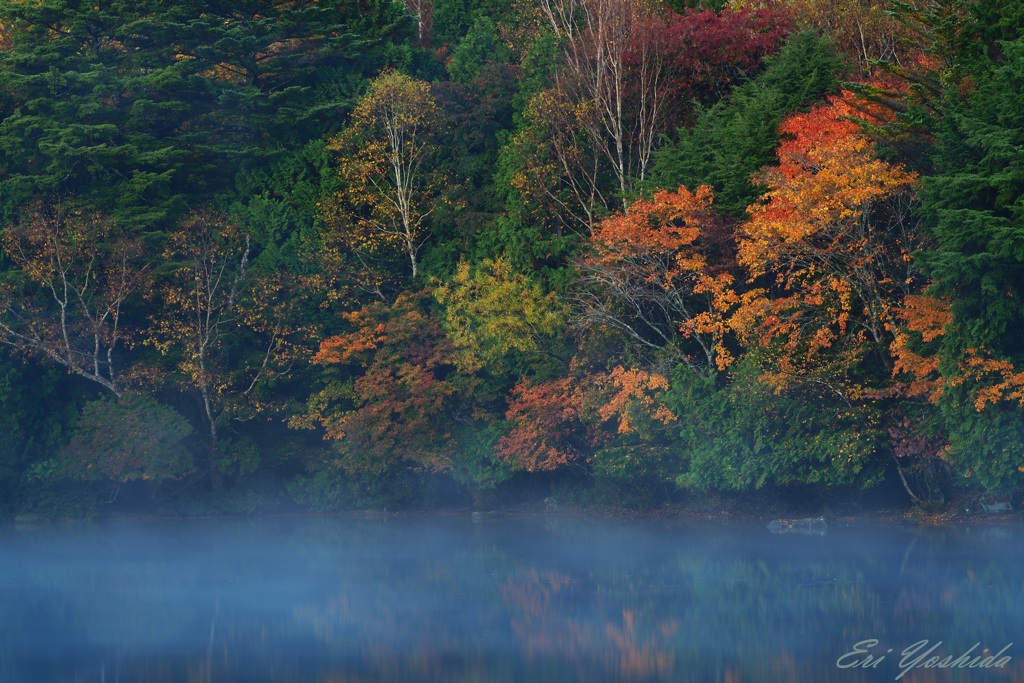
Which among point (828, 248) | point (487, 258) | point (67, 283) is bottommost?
point (487, 258)

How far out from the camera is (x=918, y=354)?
24.2 meters

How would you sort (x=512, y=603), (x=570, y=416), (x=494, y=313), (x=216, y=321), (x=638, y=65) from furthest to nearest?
(x=216, y=321)
(x=638, y=65)
(x=494, y=313)
(x=570, y=416)
(x=512, y=603)

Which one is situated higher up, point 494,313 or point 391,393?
point 494,313

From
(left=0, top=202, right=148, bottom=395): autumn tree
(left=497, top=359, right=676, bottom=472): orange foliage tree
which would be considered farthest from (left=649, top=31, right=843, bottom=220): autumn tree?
(left=0, top=202, right=148, bottom=395): autumn tree

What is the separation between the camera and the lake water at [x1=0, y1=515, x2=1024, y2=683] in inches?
607

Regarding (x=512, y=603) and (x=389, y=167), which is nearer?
(x=512, y=603)

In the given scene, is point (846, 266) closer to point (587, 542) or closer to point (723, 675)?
point (587, 542)

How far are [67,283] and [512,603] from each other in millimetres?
15739

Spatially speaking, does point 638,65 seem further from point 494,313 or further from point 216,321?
point 216,321

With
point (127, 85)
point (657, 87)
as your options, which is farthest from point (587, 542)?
point (127, 85)

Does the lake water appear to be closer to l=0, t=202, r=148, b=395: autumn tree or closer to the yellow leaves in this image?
the yellow leaves

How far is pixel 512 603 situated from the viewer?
19422mm

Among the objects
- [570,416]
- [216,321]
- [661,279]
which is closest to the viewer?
[661,279]

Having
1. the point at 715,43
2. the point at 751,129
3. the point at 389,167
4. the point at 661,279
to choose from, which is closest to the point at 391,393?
the point at 389,167
